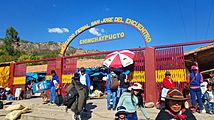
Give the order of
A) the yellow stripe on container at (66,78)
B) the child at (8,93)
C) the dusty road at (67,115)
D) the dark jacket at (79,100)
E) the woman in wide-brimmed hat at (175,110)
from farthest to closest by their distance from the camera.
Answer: the child at (8,93), the yellow stripe on container at (66,78), the dusty road at (67,115), the dark jacket at (79,100), the woman in wide-brimmed hat at (175,110)

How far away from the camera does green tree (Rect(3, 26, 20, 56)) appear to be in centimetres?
5050

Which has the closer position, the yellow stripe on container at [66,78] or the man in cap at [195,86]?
the man in cap at [195,86]

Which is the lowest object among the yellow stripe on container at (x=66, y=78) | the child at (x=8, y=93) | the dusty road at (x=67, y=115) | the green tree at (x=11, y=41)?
the dusty road at (x=67, y=115)

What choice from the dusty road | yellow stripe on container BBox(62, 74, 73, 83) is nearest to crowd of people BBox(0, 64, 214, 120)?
the dusty road

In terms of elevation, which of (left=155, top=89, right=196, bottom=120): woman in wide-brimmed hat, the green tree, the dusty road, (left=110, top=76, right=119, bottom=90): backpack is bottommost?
the dusty road

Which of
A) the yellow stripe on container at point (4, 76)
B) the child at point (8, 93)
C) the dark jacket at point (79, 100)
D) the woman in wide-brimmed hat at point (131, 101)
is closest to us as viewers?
the woman in wide-brimmed hat at point (131, 101)

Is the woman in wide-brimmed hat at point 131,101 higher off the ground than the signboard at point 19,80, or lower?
lower

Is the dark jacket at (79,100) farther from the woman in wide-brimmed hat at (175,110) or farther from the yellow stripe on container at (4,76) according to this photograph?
the yellow stripe on container at (4,76)

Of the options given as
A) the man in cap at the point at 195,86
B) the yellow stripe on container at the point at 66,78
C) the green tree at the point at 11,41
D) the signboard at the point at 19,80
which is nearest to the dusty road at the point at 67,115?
the man in cap at the point at 195,86

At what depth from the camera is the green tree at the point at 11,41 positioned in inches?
1988

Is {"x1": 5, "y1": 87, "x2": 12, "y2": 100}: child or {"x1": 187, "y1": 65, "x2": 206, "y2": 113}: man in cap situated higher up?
{"x1": 187, "y1": 65, "x2": 206, "y2": 113}: man in cap

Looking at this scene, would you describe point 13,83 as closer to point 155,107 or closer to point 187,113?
point 155,107

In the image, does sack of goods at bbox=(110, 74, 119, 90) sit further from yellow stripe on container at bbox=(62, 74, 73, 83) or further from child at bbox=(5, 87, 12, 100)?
child at bbox=(5, 87, 12, 100)

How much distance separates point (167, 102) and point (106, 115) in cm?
451
